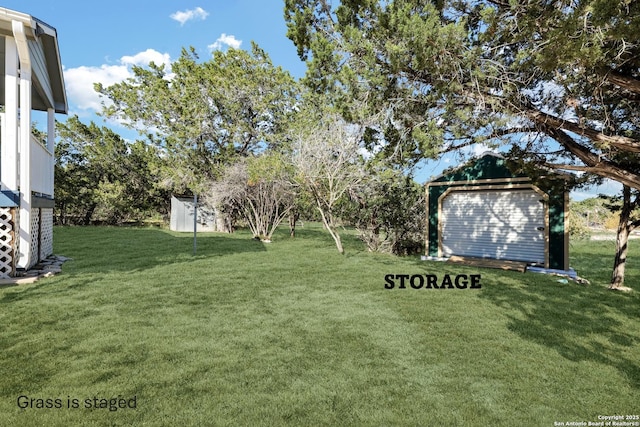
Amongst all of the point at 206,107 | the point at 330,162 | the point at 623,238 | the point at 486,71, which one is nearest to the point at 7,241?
the point at 486,71

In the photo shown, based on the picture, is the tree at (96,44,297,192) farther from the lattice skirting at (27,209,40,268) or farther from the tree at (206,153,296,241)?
the lattice skirting at (27,209,40,268)

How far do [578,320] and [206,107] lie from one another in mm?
20346

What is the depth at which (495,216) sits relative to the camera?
9.98m

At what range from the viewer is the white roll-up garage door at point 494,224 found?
9.30m

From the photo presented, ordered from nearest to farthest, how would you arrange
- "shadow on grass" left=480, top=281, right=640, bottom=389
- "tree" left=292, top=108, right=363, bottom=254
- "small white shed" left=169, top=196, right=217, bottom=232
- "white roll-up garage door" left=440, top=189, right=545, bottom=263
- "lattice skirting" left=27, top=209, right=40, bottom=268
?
"shadow on grass" left=480, top=281, right=640, bottom=389
"lattice skirting" left=27, top=209, right=40, bottom=268
"white roll-up garage door" left=440, top=189, right=545, bottom=263
"tree" left=292, top=108, right=363, bottom=254
"small white shed" left=169, top=196, right=217, bottom=232

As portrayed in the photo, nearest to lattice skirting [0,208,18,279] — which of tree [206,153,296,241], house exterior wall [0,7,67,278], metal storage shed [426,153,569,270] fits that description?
house exterior wall [0,7,67,278]

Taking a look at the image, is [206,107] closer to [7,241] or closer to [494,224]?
[7,241]

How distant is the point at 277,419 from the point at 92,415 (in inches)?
46.7

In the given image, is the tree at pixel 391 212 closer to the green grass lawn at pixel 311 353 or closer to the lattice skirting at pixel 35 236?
the green grass lawn at pixel 311 353

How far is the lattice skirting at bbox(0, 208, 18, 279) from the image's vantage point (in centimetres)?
586

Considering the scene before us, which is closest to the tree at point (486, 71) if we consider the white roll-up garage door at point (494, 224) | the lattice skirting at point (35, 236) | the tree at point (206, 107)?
the white roll-up garage door at point (494, 224)

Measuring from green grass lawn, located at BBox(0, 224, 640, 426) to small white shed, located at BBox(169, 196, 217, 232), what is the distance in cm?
1630

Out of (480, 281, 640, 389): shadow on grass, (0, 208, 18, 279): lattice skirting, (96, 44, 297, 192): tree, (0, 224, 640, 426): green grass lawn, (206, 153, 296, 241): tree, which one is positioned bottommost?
(480, 281, 640, 389): shadow on grass

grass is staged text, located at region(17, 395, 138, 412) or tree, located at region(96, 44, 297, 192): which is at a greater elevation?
tree, located at region(96, 44, 297, 192)
